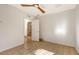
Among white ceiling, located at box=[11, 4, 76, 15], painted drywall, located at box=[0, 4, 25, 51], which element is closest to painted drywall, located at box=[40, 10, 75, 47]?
white ceiling, located at box=[11, 4, 76, 15]

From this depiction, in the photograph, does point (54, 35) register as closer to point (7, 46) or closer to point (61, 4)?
point (61, 4)

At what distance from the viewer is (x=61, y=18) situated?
4.00 ft

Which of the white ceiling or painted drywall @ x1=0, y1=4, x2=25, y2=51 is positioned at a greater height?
the white ceiling

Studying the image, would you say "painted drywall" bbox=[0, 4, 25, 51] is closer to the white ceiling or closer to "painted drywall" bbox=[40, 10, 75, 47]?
the white ceiling

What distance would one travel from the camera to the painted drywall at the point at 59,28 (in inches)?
46.4

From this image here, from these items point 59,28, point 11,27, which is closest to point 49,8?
point 59,28

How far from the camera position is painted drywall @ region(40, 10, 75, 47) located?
1.18 m

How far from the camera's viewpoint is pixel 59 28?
4.08 ft

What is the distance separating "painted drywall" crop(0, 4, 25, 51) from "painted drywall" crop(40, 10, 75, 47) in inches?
11.5

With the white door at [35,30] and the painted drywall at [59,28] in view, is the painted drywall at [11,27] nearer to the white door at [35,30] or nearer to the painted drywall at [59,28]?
the white door at [35,30]

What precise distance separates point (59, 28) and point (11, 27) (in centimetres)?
64

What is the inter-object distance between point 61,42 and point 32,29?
43 cm

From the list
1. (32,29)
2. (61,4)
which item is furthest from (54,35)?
(61,4)

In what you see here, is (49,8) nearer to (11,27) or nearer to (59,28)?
(59,28)
